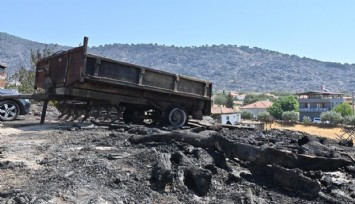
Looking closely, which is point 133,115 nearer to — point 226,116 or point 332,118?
point 226,116

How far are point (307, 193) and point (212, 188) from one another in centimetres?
126

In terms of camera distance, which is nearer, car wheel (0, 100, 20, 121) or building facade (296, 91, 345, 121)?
car wheel (0, 100, 20, 121)

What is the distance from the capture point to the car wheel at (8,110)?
43.1ft

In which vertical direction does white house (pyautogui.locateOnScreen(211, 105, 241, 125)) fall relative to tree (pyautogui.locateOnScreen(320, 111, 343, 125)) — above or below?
below

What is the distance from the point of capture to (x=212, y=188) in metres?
5.17

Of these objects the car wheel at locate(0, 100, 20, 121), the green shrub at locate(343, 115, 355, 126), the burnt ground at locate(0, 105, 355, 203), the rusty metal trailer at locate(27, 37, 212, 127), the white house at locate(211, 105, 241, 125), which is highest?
the green shrub at locate(343, 115, 355, 126)

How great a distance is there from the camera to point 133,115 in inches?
511

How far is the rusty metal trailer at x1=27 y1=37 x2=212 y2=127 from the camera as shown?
10.6 m

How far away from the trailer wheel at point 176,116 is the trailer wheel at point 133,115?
104 centimetres

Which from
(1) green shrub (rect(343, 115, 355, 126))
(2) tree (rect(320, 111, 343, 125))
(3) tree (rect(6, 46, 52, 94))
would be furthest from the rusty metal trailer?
(2) tree (rect(320, 111, 343, 125))

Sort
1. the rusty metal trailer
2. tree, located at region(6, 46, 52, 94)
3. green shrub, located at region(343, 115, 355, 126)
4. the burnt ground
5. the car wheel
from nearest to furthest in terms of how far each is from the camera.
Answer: the burnt ground
the rusty metal trailer
the car wheel
tree, located at region(6, 46, 52, 94)
green shrub, located at region(343, 115, 355, 126)

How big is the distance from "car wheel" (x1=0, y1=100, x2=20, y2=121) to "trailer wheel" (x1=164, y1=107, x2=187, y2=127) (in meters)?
5.22

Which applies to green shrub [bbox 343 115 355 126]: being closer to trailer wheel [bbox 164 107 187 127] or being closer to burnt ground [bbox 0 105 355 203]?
trailer wheel [bbox 164 107 187 127]

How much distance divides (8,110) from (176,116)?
5662 millimetres
